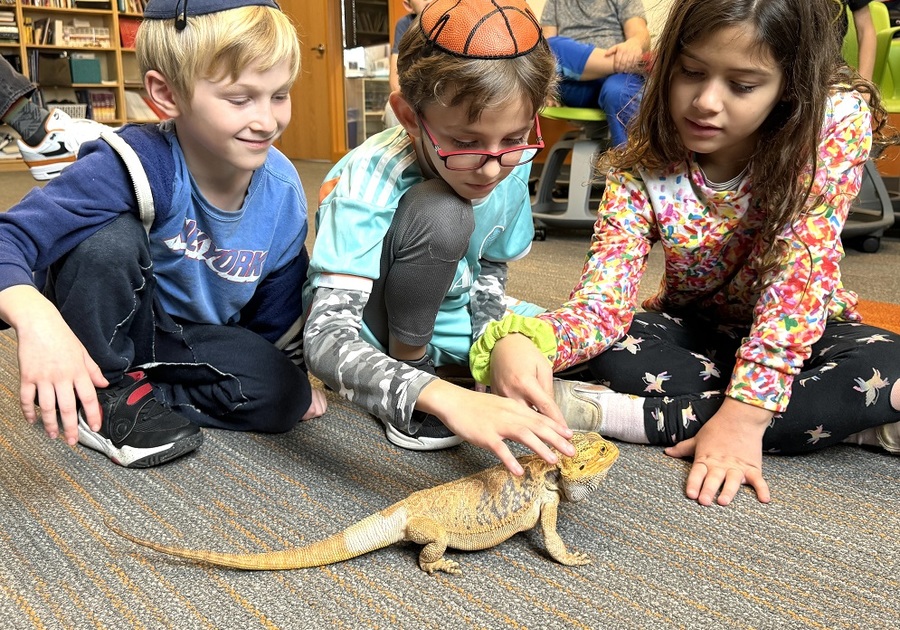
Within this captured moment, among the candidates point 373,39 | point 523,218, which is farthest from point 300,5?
point 523,218

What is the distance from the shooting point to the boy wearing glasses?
2.69 feet

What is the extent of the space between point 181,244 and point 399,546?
1.87 ft

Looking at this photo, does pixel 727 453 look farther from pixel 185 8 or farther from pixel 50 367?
pixel 185 8

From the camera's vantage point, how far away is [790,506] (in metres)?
0.97

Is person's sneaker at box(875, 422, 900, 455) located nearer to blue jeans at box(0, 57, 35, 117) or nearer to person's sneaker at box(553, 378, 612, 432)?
person's sneaker at box(553, 378, 612, 432)

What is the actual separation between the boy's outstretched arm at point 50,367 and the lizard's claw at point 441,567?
0.39 metres

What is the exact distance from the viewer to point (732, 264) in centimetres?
125

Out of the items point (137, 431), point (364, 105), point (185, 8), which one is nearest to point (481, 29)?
point (185, 8)

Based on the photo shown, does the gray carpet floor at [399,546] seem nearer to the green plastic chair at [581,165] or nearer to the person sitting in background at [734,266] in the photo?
the person sitting in background at [734,266]

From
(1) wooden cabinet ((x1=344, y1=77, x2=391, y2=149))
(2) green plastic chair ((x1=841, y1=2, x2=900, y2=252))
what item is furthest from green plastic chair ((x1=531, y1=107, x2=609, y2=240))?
(1) wooden cabinet ((x1=344, y1=77, x2=391, y2=149))

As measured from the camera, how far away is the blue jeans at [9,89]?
2.88 metres

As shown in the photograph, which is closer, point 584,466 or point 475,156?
point 584,466

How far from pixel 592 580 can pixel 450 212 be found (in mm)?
544

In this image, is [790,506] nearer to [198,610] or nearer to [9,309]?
[198,610]
